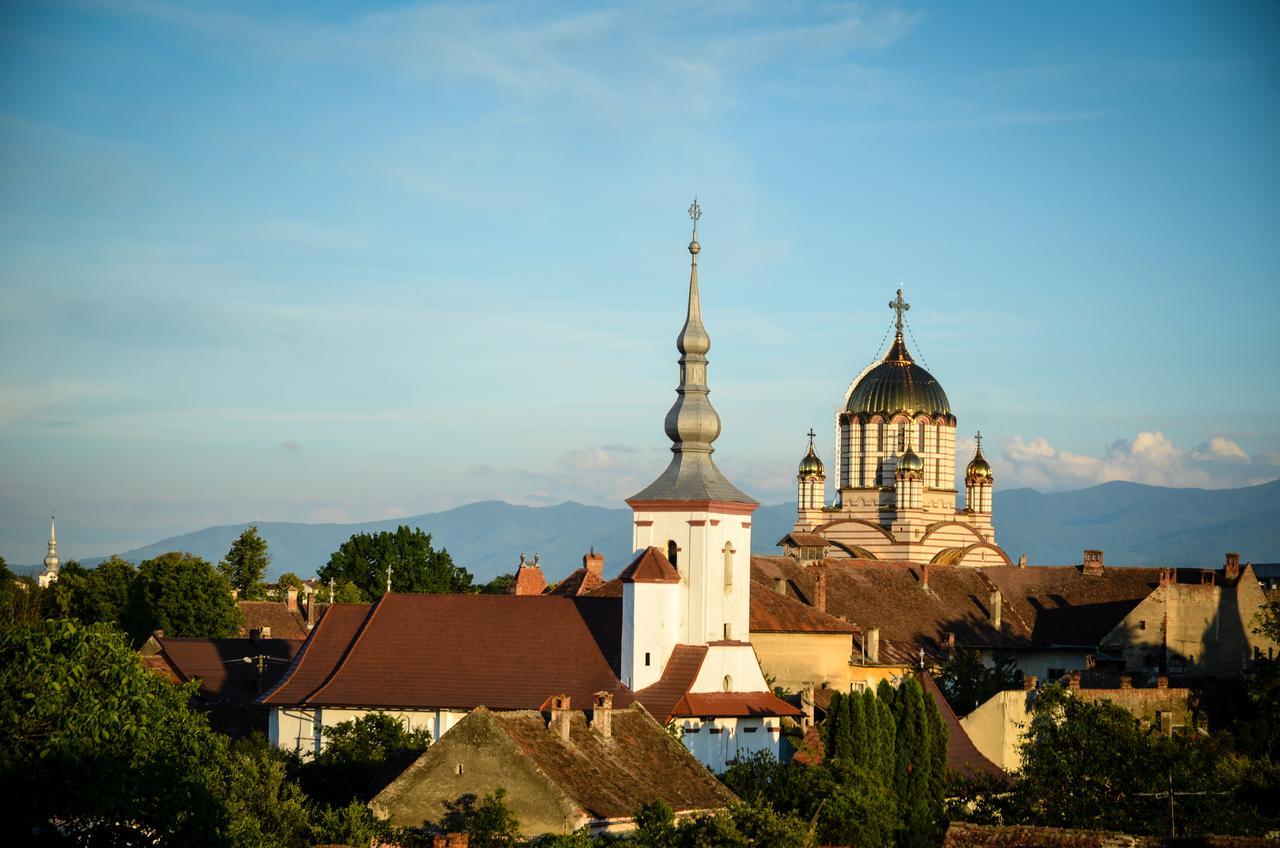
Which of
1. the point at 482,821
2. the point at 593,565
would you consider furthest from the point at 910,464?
the point at 482,821

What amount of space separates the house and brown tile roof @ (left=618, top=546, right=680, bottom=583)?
17.1 m

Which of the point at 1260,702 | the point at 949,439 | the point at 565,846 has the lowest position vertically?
the point at 565,846

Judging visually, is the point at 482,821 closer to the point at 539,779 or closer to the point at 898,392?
the point at 539,779

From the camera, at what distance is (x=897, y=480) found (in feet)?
409

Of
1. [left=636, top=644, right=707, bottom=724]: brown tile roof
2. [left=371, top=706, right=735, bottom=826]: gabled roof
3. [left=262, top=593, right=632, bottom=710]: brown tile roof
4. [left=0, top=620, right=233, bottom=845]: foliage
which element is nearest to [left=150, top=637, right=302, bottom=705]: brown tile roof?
[left=262, top=593, right=632, bottom=710]: brown tile roof

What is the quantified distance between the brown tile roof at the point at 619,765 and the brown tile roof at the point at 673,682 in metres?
12.2

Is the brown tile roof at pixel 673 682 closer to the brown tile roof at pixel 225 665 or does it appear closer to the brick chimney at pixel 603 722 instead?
the brick chimney at pixel 603 722

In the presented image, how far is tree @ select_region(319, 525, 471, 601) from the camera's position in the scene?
355 feet

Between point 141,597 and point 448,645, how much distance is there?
119ft

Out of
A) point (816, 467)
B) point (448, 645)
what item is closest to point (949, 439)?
point (816, 467)

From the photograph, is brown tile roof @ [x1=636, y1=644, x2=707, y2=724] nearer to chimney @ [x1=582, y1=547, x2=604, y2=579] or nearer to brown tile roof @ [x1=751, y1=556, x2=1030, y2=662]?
chimney @ [x1=582, y1=547, x2=604, y2=579]

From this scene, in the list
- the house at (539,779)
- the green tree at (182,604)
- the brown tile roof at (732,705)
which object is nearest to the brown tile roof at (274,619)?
the green tree at (182,604)

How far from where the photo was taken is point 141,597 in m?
96.1

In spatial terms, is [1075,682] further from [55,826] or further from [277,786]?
[55,826]
